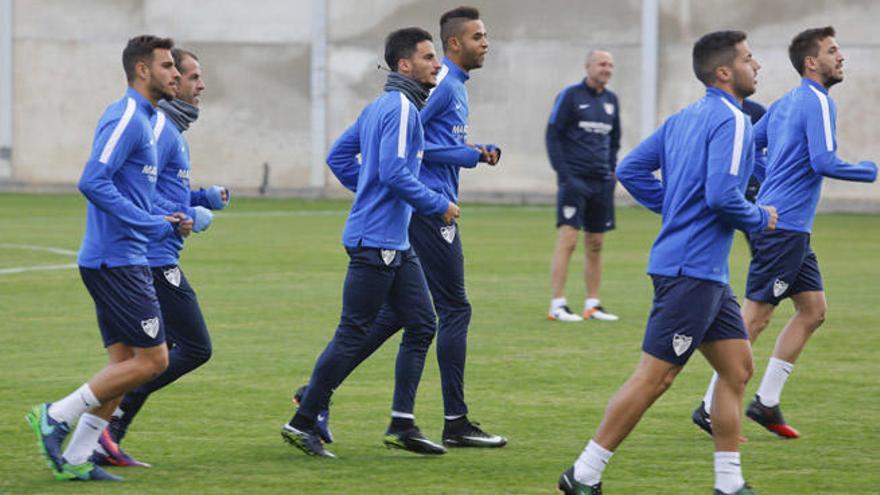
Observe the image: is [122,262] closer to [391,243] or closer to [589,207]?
[391,243]

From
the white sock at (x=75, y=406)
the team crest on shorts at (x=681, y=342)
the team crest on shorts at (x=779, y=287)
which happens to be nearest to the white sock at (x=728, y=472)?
the team crest on shorts at (x=681, y=342)

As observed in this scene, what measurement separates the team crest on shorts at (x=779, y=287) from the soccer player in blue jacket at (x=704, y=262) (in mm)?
2125

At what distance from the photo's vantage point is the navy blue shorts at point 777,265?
31.3 ft

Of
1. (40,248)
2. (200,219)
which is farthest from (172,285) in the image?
(40,248)

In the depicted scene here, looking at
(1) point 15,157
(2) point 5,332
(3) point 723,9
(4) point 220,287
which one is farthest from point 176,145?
(1) point 15,157

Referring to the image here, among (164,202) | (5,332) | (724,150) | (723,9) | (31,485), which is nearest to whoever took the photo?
(724,150)

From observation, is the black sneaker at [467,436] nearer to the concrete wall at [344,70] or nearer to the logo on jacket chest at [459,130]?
the logo on jacket chest at [459,130]

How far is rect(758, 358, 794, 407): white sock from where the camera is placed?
952cm

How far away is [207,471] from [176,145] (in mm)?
1597

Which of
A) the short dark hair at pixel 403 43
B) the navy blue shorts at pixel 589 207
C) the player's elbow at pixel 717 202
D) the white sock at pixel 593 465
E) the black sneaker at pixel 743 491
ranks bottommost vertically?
the black sneaker at pixel 743 491

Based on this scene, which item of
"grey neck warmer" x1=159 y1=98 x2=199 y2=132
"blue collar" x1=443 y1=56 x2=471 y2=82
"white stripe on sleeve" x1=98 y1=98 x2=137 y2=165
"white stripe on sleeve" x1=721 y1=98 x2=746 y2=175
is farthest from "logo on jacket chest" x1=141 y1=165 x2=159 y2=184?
"white stripe on sleeve" x1=721 y1=98 x2=746 y2=175

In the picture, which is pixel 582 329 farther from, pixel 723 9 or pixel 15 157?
pixel 15 157

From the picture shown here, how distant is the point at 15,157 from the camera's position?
36.6 metres

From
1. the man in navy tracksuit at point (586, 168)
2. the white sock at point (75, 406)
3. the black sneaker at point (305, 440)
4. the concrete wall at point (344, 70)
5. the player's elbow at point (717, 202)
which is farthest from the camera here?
the concrete wall at point (344, 70)
